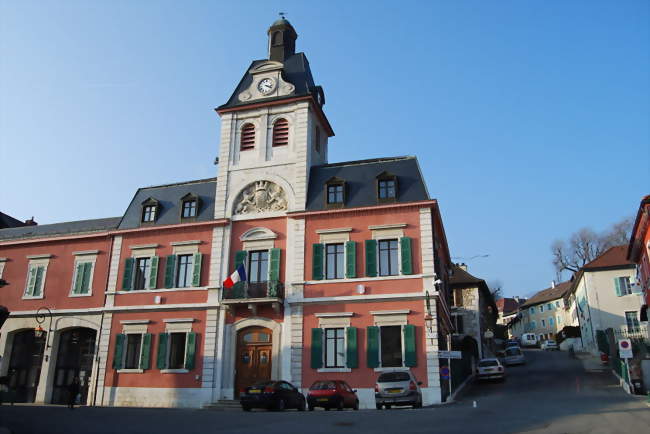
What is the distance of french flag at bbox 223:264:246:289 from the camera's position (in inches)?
1045

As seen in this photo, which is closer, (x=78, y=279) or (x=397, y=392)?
(x=397, y=392)

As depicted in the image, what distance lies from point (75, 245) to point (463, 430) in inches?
1040

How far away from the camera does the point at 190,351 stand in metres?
27.2

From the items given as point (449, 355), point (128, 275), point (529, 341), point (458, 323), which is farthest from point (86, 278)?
point (529, 341)

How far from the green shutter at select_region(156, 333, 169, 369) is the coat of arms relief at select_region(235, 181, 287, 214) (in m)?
7.49

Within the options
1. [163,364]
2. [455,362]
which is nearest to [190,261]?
[163,364]

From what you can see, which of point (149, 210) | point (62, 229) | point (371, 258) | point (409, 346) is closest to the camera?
point (409, 346)

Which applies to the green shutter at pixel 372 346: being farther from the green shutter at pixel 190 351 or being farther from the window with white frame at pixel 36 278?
the window with white frame at pixel 36 278

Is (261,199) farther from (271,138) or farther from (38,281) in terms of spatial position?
(38,281)

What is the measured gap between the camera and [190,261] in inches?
1154

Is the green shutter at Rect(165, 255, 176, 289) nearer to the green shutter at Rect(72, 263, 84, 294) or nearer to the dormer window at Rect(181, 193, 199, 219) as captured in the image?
the dormer window at Rect(181, 193, 199, 219)

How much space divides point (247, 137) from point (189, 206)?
511 cm

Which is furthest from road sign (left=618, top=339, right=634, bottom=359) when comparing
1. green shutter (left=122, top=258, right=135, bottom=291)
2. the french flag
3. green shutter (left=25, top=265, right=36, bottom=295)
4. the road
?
green shutter (left=25, top=265, right=36, bottom=295)

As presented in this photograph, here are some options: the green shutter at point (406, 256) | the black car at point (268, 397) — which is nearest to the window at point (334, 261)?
the green shutter at point (406, 256)
